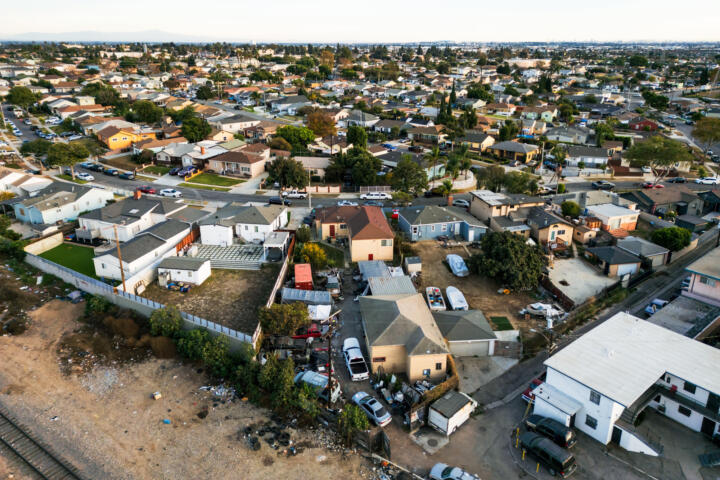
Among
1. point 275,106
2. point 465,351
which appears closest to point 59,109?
point 275,106

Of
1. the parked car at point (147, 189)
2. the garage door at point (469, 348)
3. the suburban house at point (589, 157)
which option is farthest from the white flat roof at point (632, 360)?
the suburban house at point (589, 157)

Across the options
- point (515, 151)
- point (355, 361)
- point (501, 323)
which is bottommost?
point (501, 323)

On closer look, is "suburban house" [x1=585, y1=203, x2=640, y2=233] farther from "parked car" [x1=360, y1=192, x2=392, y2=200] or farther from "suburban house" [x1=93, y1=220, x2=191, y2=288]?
"suburban house" [x1=93, y1=220, x2=191, y2=288]

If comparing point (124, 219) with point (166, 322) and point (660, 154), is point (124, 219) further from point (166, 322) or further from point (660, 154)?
point (660, 154)

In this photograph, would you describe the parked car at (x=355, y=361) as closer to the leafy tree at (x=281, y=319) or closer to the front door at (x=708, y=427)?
the leafy tree at (x=281, y=319)

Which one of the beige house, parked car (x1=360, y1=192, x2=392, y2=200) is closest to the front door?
the beige house

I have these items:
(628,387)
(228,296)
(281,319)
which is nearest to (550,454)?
(628,387)
